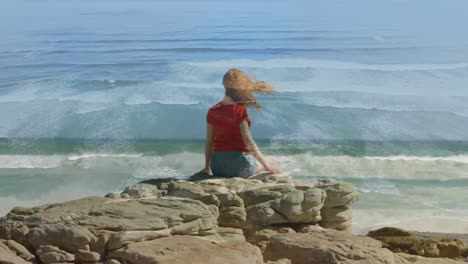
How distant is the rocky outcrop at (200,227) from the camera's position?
22.3 ft

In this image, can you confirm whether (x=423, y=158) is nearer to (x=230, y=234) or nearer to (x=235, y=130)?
(x=235, y=130)

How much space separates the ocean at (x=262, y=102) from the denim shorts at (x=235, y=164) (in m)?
2.45

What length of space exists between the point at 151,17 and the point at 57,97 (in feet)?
87.9

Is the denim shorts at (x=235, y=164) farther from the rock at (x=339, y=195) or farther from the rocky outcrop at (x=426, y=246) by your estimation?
the rocky outcrop at (x=426, y=246)

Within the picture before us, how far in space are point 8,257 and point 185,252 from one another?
4.67ft

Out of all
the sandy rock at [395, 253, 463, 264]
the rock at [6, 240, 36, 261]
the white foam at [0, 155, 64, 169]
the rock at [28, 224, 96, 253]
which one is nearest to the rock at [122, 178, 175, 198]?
the rock at [28, 224, 96, 253]

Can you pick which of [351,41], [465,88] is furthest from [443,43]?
[465,88]

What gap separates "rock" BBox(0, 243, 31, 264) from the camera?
259 inches

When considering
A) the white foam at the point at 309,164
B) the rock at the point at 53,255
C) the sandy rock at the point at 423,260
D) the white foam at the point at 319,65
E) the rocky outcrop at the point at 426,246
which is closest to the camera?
the rock at the point at 53,255

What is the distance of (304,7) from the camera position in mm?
54938

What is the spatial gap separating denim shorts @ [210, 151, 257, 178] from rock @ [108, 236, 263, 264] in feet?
5.44

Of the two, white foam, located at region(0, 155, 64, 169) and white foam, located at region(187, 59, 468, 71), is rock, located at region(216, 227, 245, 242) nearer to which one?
white foam, located at region(0, 155, 64, 169)

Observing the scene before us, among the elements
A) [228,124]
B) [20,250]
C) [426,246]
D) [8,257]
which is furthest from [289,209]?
[8,257]

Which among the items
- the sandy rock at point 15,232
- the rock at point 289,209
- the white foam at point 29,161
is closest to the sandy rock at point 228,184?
the rock at point 289,209
